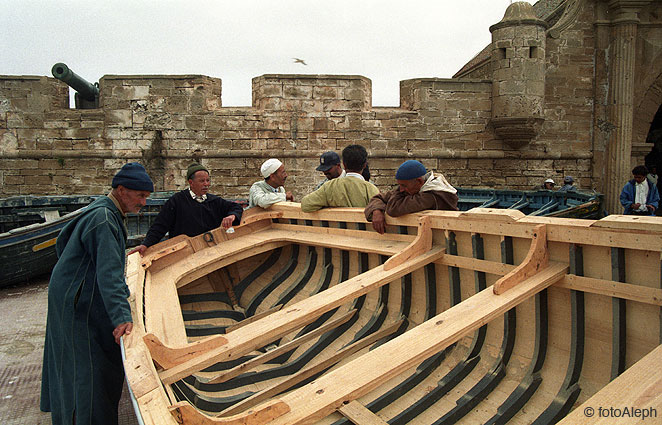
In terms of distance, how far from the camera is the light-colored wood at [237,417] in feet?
5.64

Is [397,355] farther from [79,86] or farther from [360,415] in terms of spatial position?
[79,86]

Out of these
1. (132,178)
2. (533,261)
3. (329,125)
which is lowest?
(533,261)

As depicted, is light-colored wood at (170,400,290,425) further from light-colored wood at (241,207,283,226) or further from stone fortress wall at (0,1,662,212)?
stone fortress wall at (0,1,662,212)

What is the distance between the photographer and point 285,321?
2.61m

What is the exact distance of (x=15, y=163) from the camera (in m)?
10.6

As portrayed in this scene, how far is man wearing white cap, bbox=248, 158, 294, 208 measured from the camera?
501 centimetres

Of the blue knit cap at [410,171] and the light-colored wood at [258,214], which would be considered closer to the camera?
the blue knit cap at [410,171]

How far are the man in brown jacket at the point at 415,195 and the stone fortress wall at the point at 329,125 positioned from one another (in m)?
7.49

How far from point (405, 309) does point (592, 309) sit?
1.33m

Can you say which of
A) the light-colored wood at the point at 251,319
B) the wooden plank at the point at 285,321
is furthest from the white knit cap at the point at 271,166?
the wooden plank at the point at 285,321

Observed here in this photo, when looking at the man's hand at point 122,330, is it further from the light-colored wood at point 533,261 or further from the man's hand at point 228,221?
the man's hand at point 228,221

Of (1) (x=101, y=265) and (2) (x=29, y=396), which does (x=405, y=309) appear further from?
(2) (x=29, y=396)

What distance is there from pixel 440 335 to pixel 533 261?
31.2 inches

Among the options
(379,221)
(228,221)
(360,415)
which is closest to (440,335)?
(360,415)
